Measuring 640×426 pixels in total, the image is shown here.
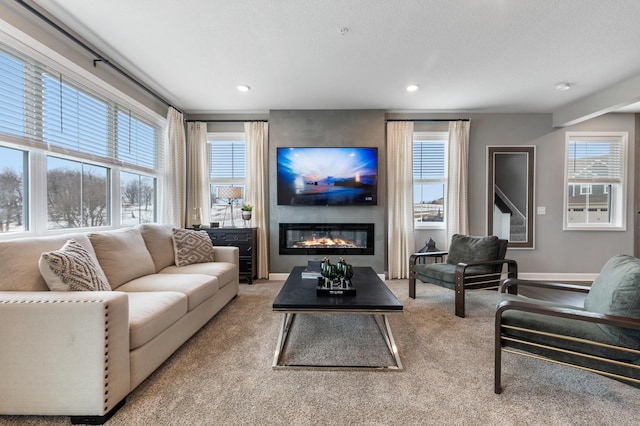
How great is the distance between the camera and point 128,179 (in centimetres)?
331

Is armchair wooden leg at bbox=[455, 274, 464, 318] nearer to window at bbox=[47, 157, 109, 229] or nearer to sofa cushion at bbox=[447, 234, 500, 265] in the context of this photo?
sofa cushion at bbox=[447, 234, 500, 265]

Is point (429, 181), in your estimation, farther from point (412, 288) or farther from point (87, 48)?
point (87, 48)

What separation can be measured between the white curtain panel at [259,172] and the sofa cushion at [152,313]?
2.15 metres

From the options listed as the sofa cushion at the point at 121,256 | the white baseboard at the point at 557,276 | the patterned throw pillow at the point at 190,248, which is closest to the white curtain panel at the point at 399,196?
the white baseboard at the point at 557,276

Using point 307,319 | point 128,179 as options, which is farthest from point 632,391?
point 128,179

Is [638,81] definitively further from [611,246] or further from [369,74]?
[369,74]

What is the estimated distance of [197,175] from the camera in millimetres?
4344

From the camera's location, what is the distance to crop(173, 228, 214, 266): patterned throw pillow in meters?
3.00

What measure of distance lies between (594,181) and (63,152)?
6837 mm

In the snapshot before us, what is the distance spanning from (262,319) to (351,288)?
41.6 inches

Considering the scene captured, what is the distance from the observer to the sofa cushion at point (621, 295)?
1.44m

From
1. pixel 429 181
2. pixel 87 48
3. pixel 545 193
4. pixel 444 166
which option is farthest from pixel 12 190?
pixel 545 193

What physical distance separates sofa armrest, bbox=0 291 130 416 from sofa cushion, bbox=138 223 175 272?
57.7 inches

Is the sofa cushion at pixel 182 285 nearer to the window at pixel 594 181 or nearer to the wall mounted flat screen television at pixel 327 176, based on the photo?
the wall mounted flat screen television at pixel 327 176
